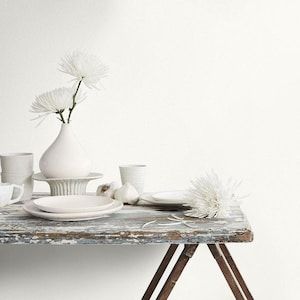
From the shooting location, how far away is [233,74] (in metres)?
2.23

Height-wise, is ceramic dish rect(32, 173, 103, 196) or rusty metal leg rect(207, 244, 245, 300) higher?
ceramic dish rect(32, 173, 103, 196)

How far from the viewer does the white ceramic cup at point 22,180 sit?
74.2 inches

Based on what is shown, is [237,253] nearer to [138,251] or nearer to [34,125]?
[138,251]

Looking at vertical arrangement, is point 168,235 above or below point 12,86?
below

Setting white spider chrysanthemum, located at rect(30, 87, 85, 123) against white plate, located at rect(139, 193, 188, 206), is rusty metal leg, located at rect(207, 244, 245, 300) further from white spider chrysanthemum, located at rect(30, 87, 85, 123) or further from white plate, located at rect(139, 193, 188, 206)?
white spider chrysanthemum, located at rect(30, 87, 85, 123)

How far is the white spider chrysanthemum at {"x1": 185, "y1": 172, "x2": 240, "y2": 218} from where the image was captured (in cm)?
160

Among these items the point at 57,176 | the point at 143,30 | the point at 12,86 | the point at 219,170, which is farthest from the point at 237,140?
the point at 12,86

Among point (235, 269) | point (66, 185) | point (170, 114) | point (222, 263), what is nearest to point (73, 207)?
point (66, 185)

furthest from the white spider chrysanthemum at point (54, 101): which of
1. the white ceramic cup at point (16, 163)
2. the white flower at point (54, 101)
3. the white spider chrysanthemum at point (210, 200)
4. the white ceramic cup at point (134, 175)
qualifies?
the white spider chrysanthemum at point (210, 200)

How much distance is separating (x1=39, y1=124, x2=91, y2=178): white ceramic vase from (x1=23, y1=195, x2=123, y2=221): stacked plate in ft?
0.40

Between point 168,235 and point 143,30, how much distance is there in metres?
1.02

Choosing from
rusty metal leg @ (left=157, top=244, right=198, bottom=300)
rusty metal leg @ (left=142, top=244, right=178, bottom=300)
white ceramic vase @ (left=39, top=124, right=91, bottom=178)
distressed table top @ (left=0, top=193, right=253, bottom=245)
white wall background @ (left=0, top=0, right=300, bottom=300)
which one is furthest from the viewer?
white wall background @ (left=0, top=0, right=300, bottom=300)

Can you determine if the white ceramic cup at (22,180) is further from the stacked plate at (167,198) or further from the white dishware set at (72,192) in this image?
the stacked plate at (167,198)

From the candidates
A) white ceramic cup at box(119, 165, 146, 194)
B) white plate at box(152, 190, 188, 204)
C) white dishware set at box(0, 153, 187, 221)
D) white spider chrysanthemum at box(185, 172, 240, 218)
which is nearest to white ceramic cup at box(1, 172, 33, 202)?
white dishware set at box(0, 153, 187, 221)
